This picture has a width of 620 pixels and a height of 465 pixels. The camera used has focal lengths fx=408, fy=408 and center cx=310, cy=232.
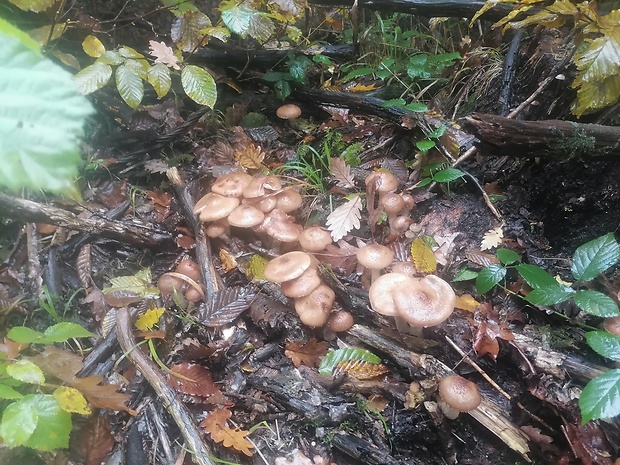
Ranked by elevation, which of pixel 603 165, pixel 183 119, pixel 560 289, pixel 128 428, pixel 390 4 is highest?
pixel 390 4

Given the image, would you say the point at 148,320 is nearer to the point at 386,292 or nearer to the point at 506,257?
the point at 386,292

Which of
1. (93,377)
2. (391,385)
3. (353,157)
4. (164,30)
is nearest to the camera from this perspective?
(93,377)

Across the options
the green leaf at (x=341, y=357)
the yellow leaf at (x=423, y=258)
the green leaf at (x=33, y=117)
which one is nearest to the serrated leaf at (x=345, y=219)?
the yellow leaf at (x=423, y=258)

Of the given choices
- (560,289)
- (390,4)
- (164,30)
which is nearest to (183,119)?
(164,30)

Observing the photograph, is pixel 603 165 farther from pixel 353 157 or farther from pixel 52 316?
pixel 52 316

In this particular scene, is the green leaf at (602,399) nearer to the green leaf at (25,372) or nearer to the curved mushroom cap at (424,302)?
the curved mushroom cap at (424,302)

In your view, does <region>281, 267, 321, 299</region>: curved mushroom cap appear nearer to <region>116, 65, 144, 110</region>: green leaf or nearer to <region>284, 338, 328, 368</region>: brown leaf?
<region>284, 338, 328, 368</region>: brown leaf

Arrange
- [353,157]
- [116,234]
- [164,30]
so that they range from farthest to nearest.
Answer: [164,30]
[353,157]
[116,234]

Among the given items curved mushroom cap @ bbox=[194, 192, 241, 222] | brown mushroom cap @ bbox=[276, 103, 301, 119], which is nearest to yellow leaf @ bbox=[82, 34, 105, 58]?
curved mushroom cap @ bbox=[194, 192, 241, 222]
